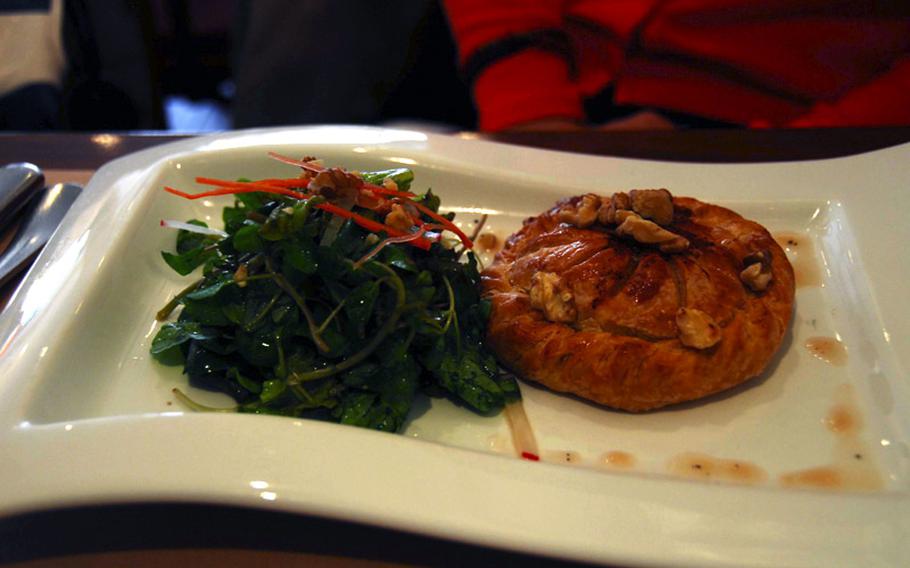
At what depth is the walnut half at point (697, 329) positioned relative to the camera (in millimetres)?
1833

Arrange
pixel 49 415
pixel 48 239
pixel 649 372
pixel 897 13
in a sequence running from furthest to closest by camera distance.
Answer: pixel 897 13, pixel 48 239, pixel 649 372, pixel 49 415

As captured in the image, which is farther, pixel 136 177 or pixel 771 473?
pixel 136 177

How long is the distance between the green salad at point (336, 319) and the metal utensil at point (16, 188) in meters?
0.97

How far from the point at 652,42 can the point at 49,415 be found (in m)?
3.29

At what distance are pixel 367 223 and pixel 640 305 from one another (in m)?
0.83

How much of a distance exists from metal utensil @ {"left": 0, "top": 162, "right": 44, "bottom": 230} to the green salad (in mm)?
967

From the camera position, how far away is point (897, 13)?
3475 millimetres

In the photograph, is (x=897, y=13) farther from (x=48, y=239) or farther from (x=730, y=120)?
(x=48, y=239)

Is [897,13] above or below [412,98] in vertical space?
above

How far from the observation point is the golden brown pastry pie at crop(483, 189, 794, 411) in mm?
1866

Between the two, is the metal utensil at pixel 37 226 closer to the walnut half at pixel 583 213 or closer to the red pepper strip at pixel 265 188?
the red pepper strip at pixel 265 188

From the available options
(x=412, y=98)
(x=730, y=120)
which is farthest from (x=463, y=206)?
(x=412, y=98)

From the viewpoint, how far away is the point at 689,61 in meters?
3.64

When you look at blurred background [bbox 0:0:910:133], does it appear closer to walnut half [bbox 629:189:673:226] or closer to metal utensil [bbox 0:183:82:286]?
walnut half [bbox 629:189:673:226]
